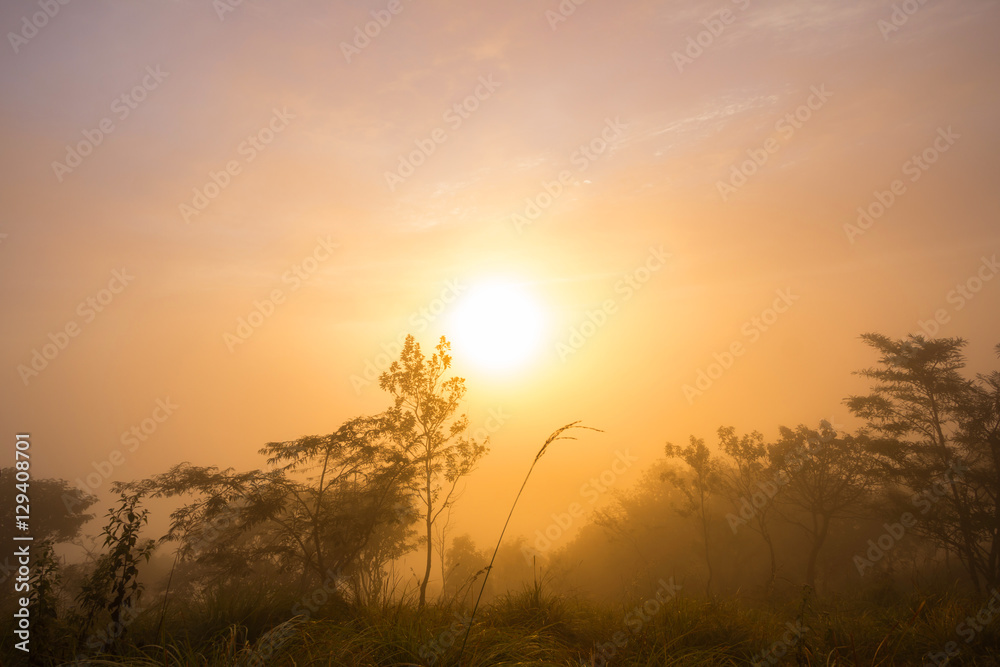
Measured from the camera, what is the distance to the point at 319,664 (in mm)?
4531

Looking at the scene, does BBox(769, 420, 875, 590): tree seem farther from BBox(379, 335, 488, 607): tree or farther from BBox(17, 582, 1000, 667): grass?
BBox(17, 582, 1000, 667): grass

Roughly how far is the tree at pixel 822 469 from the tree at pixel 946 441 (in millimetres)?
3389

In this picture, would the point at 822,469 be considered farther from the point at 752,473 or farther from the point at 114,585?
the point at 114,585

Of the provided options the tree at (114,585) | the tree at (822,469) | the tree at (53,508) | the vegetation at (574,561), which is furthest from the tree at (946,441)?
the tree at (53,508)

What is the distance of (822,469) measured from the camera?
29.8 meters

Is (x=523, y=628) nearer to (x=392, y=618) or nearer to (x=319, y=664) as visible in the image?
(x=392, y=618)

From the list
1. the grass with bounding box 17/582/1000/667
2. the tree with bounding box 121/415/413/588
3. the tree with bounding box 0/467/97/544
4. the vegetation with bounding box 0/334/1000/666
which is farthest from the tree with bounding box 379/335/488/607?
the tree with bounding box 0/467/97/544

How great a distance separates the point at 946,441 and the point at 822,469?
283 inches

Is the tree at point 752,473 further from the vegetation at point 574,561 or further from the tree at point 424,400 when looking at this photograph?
the tree at point 424,400

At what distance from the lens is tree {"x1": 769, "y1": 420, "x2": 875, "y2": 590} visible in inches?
1127

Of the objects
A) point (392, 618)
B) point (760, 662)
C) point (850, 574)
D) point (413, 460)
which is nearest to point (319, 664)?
point (392, 618)

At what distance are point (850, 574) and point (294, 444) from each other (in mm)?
36680

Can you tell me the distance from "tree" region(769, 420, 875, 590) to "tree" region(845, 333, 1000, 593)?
3389mm

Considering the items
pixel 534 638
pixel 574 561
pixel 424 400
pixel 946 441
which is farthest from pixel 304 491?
pixel 574 561
